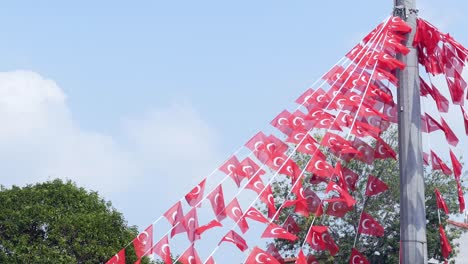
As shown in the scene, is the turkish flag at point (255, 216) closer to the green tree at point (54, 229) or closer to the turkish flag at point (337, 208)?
the turkish flag at point (337, 208)

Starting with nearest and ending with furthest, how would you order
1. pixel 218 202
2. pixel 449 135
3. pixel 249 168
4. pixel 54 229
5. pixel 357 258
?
pixel 218 202 → pixel 249 168 → pixel 357 258 → pixel 449 135 → pixel 54 229

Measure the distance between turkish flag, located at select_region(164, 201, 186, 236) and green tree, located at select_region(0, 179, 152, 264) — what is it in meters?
18.1

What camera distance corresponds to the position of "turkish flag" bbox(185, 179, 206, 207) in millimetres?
15312

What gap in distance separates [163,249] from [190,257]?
0.46 m

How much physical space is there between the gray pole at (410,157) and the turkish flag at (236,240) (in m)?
2.70

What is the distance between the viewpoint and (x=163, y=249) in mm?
14875

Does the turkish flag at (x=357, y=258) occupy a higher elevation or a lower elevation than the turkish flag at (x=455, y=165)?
lower

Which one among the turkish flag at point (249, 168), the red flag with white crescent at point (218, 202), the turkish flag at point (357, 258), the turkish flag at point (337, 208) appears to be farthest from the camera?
the turkish flag at point (337, 208)

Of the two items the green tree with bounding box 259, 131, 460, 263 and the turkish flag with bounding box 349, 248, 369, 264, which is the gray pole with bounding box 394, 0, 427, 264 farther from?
the green tree with bounding box 259, 131, 460, 263

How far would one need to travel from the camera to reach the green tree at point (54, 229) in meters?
32.9

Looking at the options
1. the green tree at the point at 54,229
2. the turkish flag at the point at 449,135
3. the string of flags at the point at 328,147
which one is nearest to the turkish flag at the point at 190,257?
the string of flags at the point at 328,147

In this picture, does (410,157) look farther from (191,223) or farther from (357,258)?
(191,223)

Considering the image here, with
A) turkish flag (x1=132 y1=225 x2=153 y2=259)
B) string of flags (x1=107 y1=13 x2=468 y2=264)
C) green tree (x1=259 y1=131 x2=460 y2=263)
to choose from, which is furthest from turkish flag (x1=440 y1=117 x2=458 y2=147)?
green tree (x1=259 y1=131 x2=460 y2=263)

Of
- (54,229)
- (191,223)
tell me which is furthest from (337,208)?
(54,229)
